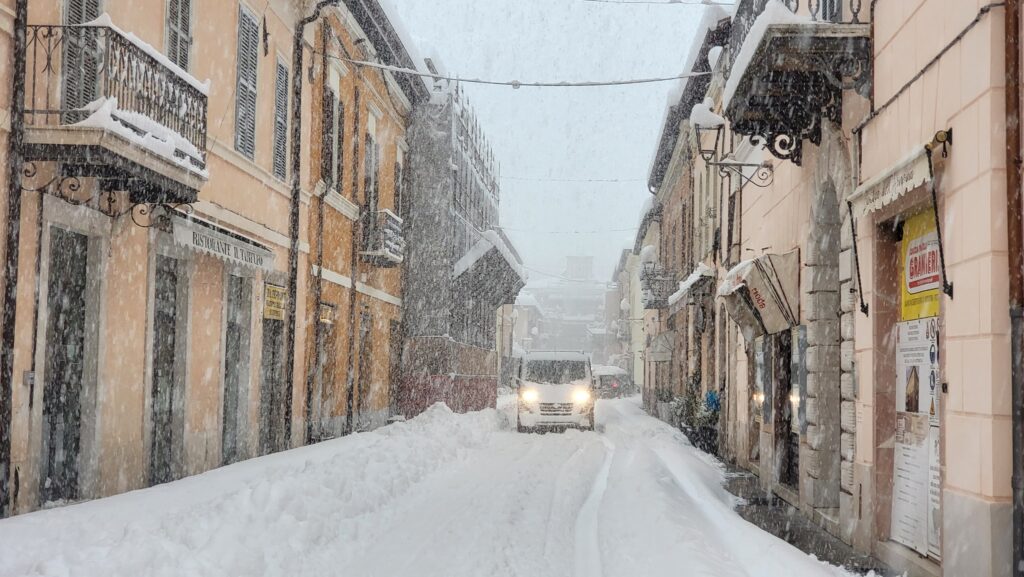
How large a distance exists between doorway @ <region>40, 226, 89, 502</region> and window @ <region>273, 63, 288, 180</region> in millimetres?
5782

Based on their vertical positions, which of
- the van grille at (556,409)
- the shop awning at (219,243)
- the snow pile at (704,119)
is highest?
the snow pile at (704,119)

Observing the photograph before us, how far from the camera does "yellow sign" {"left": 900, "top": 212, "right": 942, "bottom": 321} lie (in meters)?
6.91

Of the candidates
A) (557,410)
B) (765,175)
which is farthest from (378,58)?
(765,175)

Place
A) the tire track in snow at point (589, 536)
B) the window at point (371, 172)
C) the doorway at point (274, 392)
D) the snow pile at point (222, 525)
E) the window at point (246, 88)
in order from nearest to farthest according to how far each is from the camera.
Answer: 1. the snow pile at point (222, 525)
2. the tire track in snow at point (589, 536)
3. the window at point (246, 88)
4. the doorway at point (274, 392)
5. the window at point (371, 172)

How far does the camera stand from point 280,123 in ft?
49.5

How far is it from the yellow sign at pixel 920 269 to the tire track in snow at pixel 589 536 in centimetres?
330

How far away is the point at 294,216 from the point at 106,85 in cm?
761

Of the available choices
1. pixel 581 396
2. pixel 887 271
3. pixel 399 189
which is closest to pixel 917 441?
pixel 887 271

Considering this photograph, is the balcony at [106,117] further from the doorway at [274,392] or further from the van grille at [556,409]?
the van grille at [556,409]

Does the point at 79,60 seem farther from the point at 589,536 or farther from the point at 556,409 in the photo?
the point at 556,409

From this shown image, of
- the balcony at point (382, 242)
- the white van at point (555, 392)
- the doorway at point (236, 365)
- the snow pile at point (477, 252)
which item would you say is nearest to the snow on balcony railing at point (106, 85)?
the doorway at point (236, 365)

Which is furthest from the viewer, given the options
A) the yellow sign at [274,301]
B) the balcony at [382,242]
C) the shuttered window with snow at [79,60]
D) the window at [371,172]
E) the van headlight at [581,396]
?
the van headlight at [581,396]

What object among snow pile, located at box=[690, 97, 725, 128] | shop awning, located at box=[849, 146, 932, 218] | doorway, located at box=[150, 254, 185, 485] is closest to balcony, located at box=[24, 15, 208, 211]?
doorway, located at box=[150, 254, 185, 485]

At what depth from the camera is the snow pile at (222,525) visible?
5.62 metres
